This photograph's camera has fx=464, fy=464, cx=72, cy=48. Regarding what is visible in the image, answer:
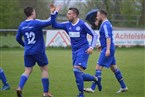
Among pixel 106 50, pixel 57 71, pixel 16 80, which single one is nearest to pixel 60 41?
pixel 57 71

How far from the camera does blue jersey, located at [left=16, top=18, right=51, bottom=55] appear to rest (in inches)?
398

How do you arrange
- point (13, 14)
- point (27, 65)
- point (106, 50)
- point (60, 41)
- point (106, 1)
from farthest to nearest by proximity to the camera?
point (106, 1) < point (13, 14) < point (60, 41) < point (106, 50) < point (27, 65)

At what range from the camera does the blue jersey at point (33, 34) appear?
10.1 m

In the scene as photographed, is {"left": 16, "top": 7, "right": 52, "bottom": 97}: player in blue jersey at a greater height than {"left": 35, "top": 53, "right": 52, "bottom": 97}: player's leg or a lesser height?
greater

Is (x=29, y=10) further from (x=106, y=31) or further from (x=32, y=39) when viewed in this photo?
(x=106, y=31)

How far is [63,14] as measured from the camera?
35406 mm

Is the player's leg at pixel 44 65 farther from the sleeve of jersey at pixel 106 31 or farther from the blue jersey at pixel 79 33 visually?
the sleeve of jersey at pixel 106 31

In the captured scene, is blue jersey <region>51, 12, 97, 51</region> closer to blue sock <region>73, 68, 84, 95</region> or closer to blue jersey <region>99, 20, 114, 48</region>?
blue sock <region>73, 68, 84, 95</region>

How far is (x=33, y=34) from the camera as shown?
10.1m

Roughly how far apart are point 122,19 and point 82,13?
146 inches

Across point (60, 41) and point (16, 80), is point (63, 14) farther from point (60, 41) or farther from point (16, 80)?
point (16, 80)

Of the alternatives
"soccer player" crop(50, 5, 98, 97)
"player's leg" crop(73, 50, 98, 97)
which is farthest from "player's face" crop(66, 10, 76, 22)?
"player's leg" crop(73, 50, 98, 97)

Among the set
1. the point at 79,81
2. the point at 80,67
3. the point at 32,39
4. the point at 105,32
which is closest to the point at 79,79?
the point at 79,81

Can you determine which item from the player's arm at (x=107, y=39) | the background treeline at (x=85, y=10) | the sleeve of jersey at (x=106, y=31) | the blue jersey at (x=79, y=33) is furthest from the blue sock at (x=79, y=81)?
the background treeline at (x=85, y=10)
